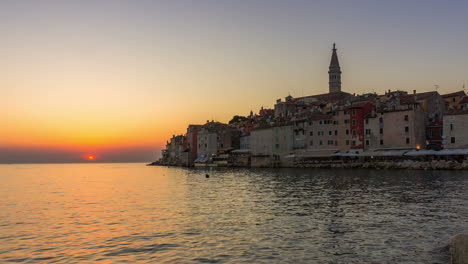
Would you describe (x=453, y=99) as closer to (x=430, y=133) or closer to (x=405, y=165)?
(x=430, y=133)

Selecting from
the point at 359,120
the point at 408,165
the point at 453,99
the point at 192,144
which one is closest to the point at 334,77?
the point at 192,144

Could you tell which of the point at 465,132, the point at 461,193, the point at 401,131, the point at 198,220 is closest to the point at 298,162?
the point at 401,131

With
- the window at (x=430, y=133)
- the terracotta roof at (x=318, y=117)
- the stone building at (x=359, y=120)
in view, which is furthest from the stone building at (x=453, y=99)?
the terracotta roof at (x=318, y=117)

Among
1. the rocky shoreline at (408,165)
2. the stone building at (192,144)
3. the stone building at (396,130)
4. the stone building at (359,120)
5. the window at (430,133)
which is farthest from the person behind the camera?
the stone building at (192,144)

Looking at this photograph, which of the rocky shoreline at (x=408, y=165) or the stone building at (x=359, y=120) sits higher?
the stone building at (x=359, y=120)

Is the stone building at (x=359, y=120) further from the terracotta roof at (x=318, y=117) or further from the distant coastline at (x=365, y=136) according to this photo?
the terracotta roof at (x=318, y=117)

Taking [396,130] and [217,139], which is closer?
[396,130]

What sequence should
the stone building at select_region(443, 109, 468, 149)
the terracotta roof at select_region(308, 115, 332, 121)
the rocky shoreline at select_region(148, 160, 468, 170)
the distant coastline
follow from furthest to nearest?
the terracotta roof at select_region(308, 115, 332, 121), the distant coastline, the stone building at select_region(443, 109, 468, 149), the rocky shoreline at select_region(148, 160, 468, 170)

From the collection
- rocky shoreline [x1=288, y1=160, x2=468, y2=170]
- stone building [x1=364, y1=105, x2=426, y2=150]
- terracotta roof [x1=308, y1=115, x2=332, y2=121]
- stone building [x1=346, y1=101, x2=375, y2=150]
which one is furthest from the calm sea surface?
terracotta roof [x1=308, y1=115, x2=332, y2=121]

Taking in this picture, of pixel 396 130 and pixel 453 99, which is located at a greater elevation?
pixel 453 99

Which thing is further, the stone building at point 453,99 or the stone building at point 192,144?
the stone building at point 192,144

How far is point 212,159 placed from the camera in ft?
423

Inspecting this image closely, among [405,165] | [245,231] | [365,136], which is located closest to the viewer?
[245,231]

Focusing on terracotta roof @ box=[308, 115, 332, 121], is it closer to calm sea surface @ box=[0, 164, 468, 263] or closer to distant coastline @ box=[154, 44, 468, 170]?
distant coastline @ box=[154, 44, 468, 170]
